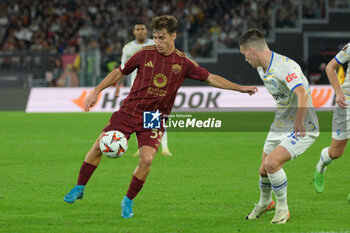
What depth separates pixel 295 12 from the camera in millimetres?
30594

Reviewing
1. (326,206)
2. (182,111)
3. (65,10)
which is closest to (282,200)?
(326,206)

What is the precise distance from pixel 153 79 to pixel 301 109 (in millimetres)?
1657

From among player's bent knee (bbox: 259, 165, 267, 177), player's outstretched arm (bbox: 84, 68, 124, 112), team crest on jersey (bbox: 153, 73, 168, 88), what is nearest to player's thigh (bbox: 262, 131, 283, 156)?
player's bent knee (bbox: 259, 165, 267, 177)

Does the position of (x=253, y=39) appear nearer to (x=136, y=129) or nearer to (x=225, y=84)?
(x=225, y=84)

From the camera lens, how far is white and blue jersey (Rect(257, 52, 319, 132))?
676 cm

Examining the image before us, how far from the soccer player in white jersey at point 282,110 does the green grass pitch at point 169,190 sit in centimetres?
46

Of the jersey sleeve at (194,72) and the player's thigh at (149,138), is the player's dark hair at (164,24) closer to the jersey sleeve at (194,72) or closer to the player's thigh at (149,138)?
the jersey sleeve at (194,72)

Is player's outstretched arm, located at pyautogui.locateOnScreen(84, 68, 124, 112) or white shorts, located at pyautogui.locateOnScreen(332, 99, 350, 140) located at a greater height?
player's outstretched arm, located at pyautogui.locateOnScreen(84, 68, 124, 112)

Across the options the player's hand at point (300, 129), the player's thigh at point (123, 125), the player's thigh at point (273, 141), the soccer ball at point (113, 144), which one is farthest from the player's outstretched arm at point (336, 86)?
the soccer ball at point (113, 144)

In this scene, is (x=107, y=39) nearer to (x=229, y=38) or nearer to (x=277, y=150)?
(x=229, y=38)

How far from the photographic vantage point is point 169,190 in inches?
367

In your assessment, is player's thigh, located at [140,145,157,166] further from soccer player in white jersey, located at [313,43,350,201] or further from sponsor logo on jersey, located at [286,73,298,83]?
soccer player in white jersey, located at [313,43,350,201]

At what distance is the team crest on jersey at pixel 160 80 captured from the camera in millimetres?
7473

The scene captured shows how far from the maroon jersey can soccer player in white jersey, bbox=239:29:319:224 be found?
34.3 inches
